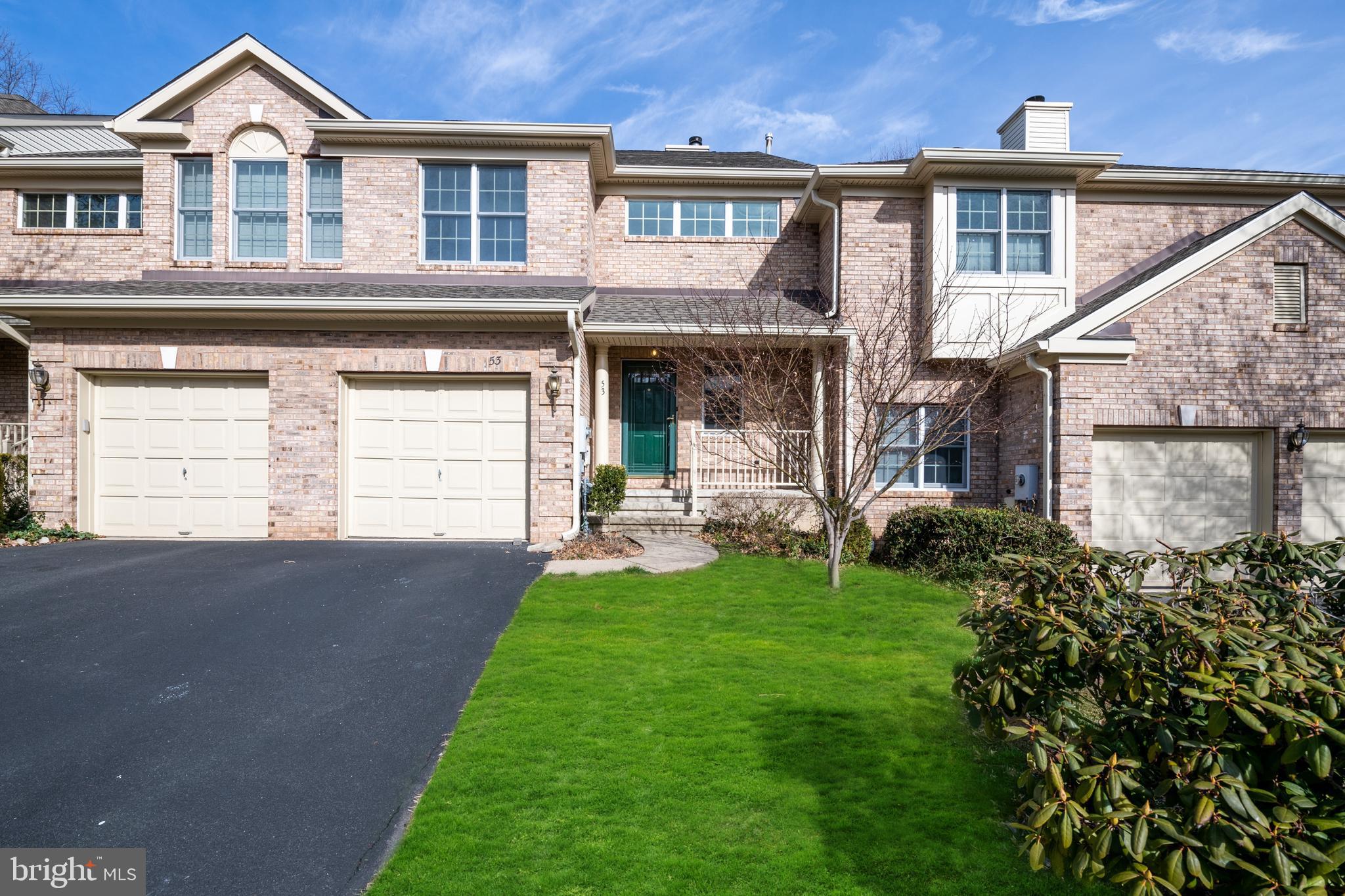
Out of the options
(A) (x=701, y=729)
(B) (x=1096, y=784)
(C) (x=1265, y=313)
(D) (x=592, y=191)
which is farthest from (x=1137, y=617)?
(D) (x=592, y=191)

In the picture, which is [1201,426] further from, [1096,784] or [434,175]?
[434,175]

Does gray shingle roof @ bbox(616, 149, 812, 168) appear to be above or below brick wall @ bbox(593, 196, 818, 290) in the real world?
above

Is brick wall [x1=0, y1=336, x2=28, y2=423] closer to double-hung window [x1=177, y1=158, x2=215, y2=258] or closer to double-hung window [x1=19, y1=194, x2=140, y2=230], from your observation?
double-hung window [x1=19, y1=194, x2=140, y2=230]

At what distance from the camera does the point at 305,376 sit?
1079 cm

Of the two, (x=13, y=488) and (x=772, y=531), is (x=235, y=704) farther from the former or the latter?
(x=13, y=488)

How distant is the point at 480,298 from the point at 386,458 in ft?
9.61

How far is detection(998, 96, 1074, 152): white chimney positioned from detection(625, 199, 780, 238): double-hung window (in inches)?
188

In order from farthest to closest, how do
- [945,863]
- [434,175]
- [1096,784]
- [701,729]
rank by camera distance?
1. [434,175]
2. [701,729]
3. [945,863]
4. [1096,784]

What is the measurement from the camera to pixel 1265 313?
10281mm

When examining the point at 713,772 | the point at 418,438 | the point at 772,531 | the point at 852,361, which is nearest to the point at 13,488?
the point at 418,438

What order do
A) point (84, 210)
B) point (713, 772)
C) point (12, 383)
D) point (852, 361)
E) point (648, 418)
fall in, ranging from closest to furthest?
point (713, 772)
point (852, 361)
point (12, 383)
point (84, 210)
point (648, 418)

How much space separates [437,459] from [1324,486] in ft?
44.3

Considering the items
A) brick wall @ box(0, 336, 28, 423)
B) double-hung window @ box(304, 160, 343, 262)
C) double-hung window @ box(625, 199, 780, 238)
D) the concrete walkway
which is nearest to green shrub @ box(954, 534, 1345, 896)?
the concrete walkway

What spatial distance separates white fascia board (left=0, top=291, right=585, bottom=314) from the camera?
33.7ft
